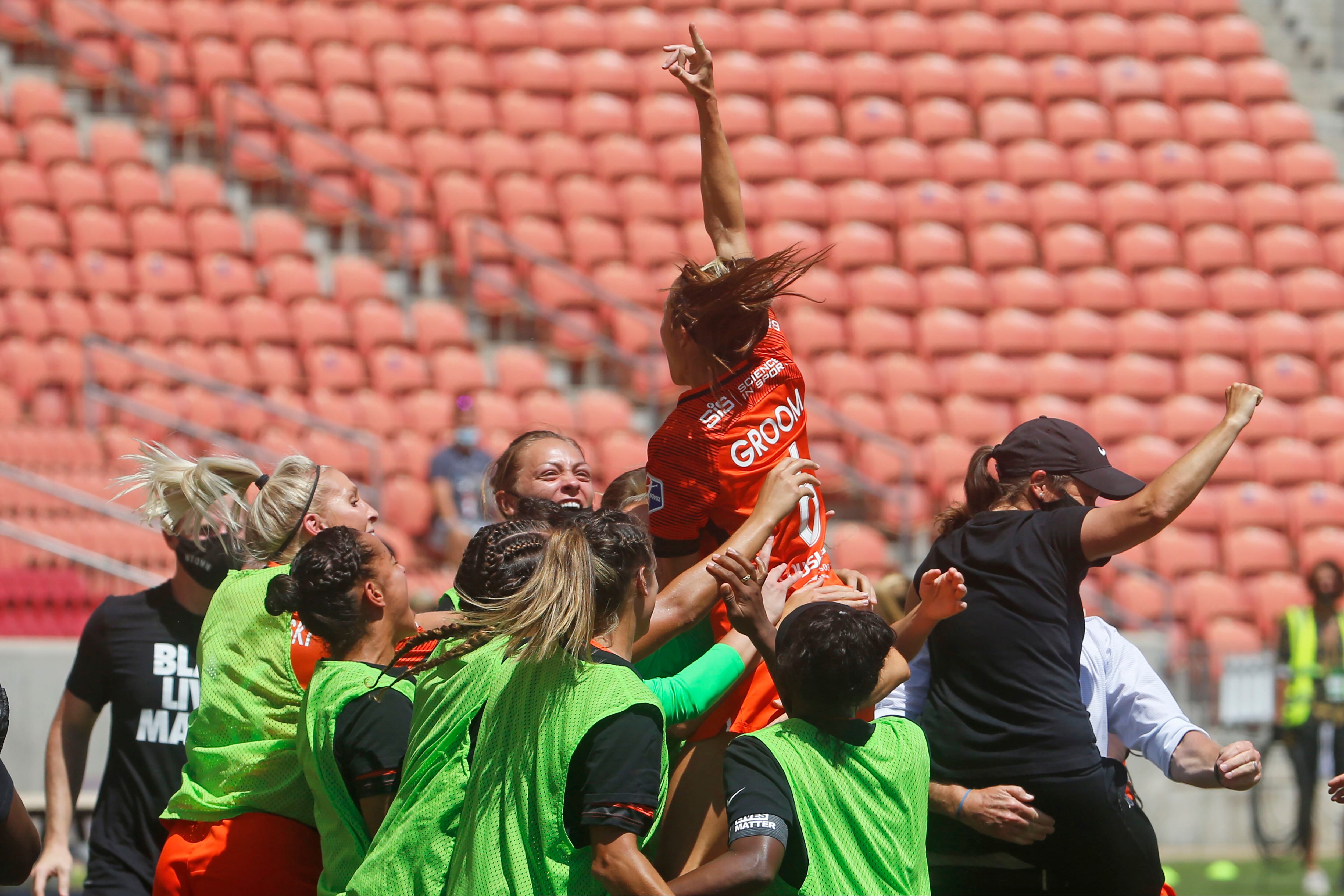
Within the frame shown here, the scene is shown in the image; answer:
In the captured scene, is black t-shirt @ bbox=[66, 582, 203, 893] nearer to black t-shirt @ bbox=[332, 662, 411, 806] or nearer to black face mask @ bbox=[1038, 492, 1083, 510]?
black t-shirt @ bbox=[332, 662, 411, 806]

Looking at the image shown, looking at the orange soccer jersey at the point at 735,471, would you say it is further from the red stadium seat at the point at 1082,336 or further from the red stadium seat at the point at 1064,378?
the red stadium seat at the point at 1082,336

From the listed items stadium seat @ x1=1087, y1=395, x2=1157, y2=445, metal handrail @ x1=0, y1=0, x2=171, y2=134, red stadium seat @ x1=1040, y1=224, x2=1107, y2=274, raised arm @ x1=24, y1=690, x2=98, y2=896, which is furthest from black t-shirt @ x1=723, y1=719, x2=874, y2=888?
metal handrail @ x1=0, y1=0, x2=171, y2=134

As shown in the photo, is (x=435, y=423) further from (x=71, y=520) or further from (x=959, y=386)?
(x=959, y=386)

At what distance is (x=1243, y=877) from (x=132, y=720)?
632 cm

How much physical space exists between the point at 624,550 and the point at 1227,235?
1079cm

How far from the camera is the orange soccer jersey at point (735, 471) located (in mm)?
3180

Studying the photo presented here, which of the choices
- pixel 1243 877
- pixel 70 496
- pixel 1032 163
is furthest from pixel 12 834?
pixel 1032 163

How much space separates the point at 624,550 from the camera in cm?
261

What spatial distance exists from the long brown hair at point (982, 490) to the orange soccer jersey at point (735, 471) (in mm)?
356

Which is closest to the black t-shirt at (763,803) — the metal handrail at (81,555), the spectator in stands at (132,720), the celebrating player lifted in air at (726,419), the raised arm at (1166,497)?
the celebrating player lifted in air at (726,419)

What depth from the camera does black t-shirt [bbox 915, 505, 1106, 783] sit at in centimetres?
304

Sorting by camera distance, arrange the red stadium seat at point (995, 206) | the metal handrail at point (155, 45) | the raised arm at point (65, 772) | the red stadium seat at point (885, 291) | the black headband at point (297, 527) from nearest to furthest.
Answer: the black headband at point (297, 527) < the raised arm at point (65, 772) < the red stadium seat at point (885, 291) < the metal handrail at point (155, 45) < the red stadium seat at point (995, 206)

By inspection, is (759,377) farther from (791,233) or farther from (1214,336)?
(1214,336)

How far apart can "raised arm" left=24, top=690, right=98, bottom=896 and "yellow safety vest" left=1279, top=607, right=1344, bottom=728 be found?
650cm
